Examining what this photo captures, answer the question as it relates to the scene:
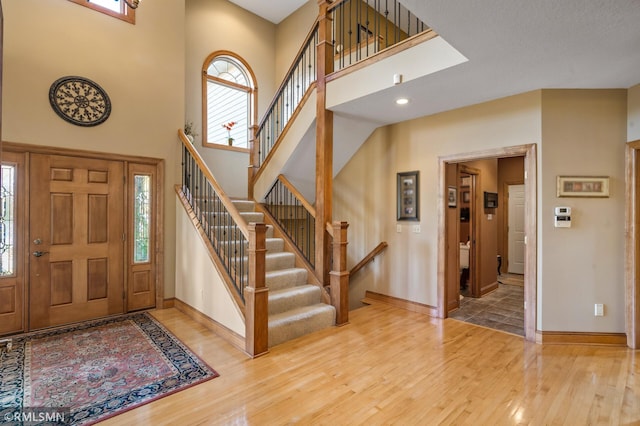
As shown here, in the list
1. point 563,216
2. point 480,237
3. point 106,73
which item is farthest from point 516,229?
point 106,73

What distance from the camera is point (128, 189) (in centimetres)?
439

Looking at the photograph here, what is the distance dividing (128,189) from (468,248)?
5.35 m

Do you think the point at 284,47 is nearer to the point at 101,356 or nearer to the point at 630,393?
the point at 101,356

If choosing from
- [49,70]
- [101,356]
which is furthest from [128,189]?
[101,356]

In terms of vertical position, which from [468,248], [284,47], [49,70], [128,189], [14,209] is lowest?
[468,248]

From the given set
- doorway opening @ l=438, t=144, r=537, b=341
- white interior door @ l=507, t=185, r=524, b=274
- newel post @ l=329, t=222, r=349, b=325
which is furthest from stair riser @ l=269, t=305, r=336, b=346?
white interior door @ l=507, t=185, r=524, b=274

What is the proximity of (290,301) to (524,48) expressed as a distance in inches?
130

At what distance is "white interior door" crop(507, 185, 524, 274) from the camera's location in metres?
7.48

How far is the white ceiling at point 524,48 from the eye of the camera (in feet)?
7.14

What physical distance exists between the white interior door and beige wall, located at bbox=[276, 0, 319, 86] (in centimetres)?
560

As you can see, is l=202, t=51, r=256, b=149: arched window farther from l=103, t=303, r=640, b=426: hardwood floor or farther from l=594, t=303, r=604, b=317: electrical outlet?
l=594, t=303, r=604, b=317: electrical outlet

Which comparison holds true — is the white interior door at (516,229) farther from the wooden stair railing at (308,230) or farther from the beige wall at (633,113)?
the wooden stair railing at (308,230)

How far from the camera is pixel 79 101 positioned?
13.1 ft

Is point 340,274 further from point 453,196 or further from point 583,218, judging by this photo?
point 583,218
